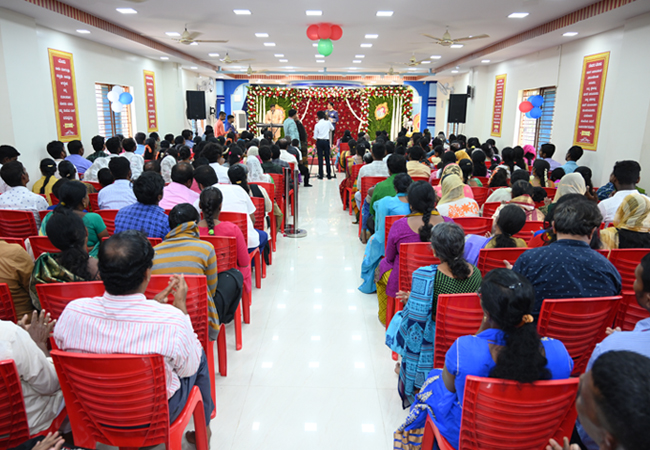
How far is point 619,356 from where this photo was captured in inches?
35.1

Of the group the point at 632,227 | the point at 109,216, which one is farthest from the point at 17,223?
the point at 632,227

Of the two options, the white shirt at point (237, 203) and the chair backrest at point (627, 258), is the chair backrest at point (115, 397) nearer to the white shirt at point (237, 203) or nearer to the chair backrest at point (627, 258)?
the white shirt at point (237, 203)

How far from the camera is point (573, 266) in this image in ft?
6.70

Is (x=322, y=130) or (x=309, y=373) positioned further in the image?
(x=322, y=130)

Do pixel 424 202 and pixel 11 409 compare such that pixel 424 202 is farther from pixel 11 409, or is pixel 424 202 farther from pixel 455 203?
pixel 11 409

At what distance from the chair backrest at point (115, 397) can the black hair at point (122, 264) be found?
253 mm

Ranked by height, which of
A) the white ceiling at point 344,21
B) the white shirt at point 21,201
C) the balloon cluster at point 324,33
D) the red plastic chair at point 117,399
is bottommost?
the red plastic chair at point 117,399

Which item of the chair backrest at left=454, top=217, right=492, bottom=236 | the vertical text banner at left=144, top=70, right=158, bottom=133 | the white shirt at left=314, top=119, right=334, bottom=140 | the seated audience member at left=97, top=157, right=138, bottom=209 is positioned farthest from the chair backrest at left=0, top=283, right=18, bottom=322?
the vertical text banner at left=144, top=70, right=158, bottom=133

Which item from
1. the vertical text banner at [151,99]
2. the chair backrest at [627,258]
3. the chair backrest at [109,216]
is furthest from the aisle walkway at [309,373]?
the vertical text banner at [151,99]

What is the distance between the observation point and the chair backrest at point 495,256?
104 inches

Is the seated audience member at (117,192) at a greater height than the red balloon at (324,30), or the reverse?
the red balloon at (324,30)

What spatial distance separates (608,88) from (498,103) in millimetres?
5214

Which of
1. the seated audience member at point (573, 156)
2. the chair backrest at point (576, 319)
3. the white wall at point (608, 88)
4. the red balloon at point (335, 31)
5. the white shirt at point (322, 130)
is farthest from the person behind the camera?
the white shirt at point (322, 130)

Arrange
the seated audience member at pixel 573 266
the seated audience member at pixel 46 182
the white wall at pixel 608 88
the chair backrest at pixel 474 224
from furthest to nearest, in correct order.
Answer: the white wall at pixel 608 88 → the seated audience member at pixel 46 182 → the chair backrest at pixel 474 224 → the seated audience member at pixel 573 266
